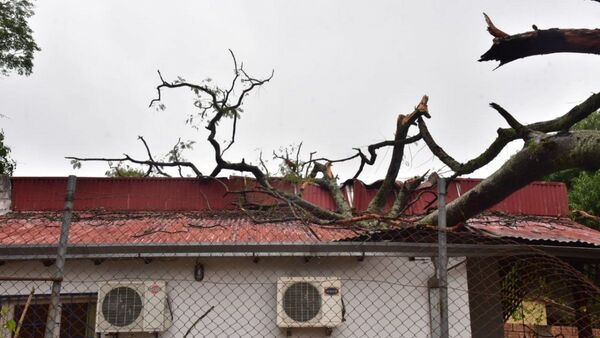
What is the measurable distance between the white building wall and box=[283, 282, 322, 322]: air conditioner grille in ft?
1.19

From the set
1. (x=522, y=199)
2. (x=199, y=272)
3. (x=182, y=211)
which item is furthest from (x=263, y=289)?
(x=522, y=199)

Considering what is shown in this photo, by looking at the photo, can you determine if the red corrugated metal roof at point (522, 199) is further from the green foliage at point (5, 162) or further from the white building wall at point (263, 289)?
the green foliage at point (5, 162)

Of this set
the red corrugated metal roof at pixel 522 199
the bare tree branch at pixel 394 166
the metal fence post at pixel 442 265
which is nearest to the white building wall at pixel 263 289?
the bare tree branch at pixel 394 166

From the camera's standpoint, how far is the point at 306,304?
461 centimetres

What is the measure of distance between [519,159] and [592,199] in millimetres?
11998

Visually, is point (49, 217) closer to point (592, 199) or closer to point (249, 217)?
point (249, 217)

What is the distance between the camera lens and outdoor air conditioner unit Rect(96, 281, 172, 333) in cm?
442

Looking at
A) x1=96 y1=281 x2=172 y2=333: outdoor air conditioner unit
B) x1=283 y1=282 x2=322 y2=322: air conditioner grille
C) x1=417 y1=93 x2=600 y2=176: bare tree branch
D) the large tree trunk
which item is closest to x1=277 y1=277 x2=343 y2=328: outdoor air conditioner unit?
x1=283 y1=282 x2=322 y2=322: air conditioner grille

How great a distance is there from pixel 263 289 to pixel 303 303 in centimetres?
55

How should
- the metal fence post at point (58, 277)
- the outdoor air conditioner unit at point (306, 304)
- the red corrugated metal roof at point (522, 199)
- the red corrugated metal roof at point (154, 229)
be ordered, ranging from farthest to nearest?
the red corrugated metal roof at point (522, 199), the red corrugated metal roof at point (154, 229), the outdoor air conditioner unit at point (306, 304), the metal fence post at point (58, 277)

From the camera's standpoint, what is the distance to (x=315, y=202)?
24.6 feet

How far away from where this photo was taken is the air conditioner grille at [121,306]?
4430 mm

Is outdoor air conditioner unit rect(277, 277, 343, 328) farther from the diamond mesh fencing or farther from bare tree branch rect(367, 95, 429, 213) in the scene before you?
bare tree branch rect(367, 95, 429, 213)

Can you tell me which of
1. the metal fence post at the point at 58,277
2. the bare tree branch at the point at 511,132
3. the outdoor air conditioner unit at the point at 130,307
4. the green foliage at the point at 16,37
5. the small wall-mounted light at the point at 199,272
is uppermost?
the green foliage at the point at 16,37
